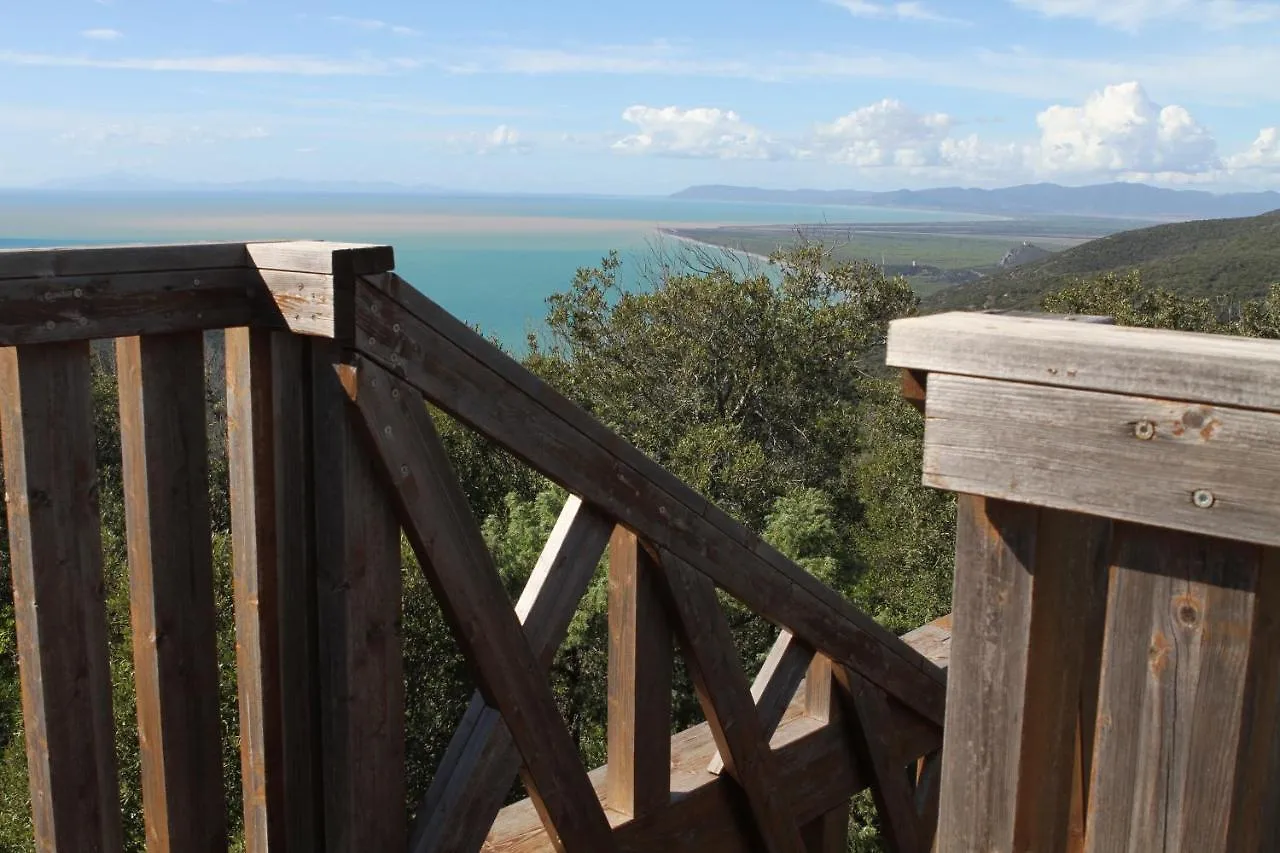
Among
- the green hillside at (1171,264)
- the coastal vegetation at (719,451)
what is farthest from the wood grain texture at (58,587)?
the green hillside at (1171,264)

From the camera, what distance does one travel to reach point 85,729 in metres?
1.51

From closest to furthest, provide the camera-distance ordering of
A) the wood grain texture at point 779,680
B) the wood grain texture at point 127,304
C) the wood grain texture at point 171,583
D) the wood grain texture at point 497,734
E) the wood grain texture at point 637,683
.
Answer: the wood grain texture at point 127,304 < the wood grain texture at point 171,583 < the wood grain texture at point 497,734 < the wood grain texture at point 637,683 < the wood grain texture at point 779,680

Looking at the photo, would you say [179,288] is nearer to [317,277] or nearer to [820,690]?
[317,277]

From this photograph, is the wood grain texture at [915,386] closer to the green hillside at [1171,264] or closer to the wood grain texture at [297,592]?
the wood grain texture at [297,592]

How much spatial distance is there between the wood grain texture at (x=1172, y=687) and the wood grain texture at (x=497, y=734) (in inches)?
36.8

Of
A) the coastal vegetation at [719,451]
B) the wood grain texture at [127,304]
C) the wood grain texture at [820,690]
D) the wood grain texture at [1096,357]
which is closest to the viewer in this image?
the wood grain texture at [1096,357]

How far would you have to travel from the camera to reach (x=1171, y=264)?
5328cm

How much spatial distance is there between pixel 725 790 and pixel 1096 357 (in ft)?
5.06

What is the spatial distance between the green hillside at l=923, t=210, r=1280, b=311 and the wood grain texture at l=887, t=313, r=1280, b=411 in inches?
1412

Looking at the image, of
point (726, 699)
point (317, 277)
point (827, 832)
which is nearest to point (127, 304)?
point (317, 277)

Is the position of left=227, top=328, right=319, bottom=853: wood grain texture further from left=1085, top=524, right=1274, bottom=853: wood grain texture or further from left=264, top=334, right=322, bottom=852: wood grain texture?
left=1085, top=524, right=1274, bottom=853: wood grain texture

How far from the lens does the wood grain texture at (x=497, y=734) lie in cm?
183

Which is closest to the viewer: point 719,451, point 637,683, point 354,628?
point 354,628

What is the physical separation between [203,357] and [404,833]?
821 millimetres
